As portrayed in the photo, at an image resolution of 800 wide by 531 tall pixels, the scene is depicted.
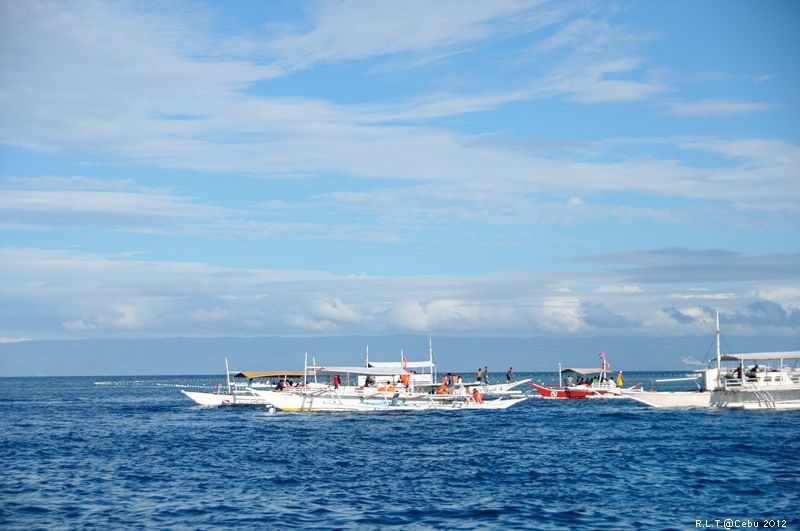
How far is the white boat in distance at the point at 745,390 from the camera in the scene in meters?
72.6

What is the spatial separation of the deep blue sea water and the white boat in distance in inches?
163

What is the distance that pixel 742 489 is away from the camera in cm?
3447

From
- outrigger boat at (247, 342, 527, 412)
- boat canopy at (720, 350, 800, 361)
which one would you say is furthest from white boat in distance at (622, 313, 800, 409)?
outrigger boat at (247, 342, 527, 412)

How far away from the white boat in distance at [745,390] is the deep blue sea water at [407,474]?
13.5 ft

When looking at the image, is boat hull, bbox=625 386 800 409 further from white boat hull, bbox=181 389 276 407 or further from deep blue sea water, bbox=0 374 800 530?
white boat hull, bbox=181 389 276 407

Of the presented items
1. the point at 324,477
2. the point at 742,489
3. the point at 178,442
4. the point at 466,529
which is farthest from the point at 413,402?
the point at 466,529

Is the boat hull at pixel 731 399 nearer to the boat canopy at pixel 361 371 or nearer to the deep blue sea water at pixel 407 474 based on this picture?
the deep blue sea water at pixel 407 474

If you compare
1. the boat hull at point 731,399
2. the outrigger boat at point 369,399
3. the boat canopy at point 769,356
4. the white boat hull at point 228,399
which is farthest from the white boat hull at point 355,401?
the boat canopy at point 769,356

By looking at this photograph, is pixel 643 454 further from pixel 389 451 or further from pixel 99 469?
pixel 99 469

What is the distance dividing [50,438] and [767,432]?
152 ft

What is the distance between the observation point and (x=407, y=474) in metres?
39.3

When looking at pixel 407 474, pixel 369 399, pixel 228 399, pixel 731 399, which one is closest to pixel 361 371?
pixel 369 399

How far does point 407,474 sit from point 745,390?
4435 cm

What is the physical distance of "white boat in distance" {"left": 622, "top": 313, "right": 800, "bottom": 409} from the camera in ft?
238
